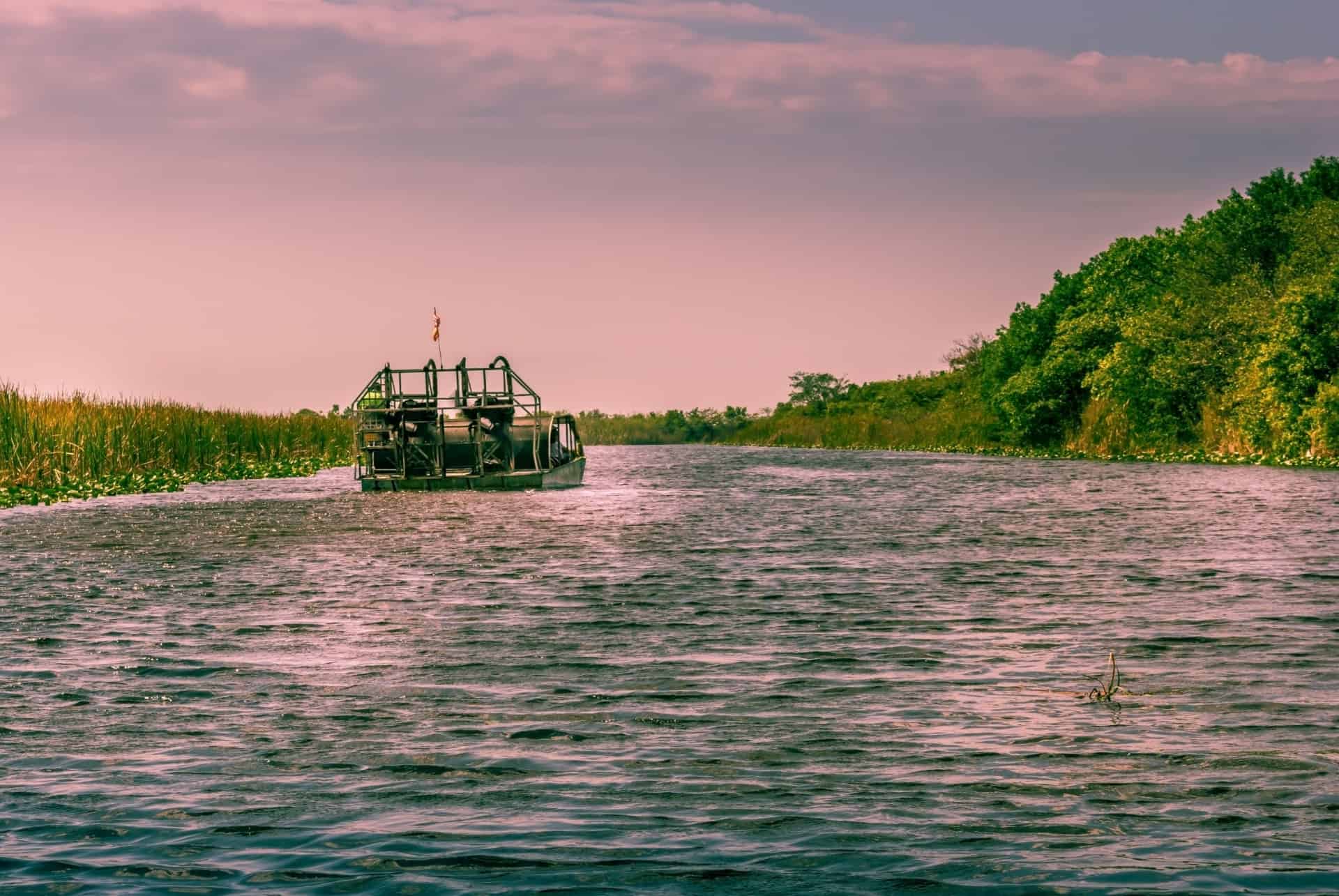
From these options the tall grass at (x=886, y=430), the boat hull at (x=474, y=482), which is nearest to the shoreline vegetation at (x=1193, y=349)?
the tall grass at (x=886, y=430)

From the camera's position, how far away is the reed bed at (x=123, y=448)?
138 feet

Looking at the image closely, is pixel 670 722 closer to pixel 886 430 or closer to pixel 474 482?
pixel 474 482

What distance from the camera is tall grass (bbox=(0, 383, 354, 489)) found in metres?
42.4

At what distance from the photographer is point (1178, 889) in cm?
706

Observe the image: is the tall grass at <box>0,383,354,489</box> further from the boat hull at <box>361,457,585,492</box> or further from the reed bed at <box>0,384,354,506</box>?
the boat hull at <box>361,457,585,492</box>

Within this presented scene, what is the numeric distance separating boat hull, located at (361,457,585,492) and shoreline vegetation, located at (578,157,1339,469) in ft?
107

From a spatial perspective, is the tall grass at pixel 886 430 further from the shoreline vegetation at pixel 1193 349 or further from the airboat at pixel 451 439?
the airboat at pixel 451 439

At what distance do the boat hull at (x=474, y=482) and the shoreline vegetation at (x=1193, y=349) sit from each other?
3258 cm

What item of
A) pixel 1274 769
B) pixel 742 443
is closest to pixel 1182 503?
Answer: pixel 1274 769

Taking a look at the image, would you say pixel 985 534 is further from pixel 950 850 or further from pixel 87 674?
pixel 950 850

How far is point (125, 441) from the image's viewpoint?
49250 mm

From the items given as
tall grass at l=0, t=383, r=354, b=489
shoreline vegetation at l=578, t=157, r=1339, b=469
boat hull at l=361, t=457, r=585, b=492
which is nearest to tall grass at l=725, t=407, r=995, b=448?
shoreline vegetation at l=578, t=157, r=1339, b=469

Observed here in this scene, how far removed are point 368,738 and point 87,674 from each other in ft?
13.9

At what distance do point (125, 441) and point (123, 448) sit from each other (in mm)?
446
